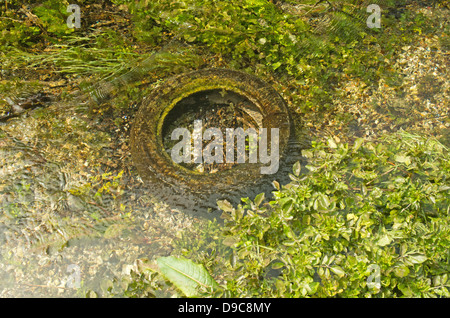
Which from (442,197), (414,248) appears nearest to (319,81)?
(442,197)

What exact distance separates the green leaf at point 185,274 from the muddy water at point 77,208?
0.44 meters

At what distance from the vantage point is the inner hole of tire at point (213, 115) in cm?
256

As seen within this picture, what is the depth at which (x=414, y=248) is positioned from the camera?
1.39 meters

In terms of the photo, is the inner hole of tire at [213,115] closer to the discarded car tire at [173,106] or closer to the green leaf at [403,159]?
the discarded car tire at [173,106]

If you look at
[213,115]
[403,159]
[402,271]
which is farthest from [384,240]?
[213,115]

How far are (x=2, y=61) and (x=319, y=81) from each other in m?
2.75

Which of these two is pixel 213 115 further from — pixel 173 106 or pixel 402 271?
pixel 402 271

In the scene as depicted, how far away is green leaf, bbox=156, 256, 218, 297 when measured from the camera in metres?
1.70

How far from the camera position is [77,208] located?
2.40 m

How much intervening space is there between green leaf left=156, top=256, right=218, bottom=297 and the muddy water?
441 millimetres

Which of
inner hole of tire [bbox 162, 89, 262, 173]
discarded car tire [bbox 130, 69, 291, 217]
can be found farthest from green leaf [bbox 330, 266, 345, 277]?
inner hole of tire [bbox 162, 89, 262, 173]

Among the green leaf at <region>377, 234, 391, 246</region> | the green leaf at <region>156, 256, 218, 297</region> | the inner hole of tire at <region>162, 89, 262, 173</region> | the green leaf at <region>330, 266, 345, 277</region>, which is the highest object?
the inner hole of tire at <region>162, 89, 262, 173</region>

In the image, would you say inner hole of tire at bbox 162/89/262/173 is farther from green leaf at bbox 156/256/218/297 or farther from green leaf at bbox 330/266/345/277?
green leaf at bbox 330/266/345/277

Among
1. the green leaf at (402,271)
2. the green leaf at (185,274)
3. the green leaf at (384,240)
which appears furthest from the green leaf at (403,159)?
the green leaf at (185,274)
